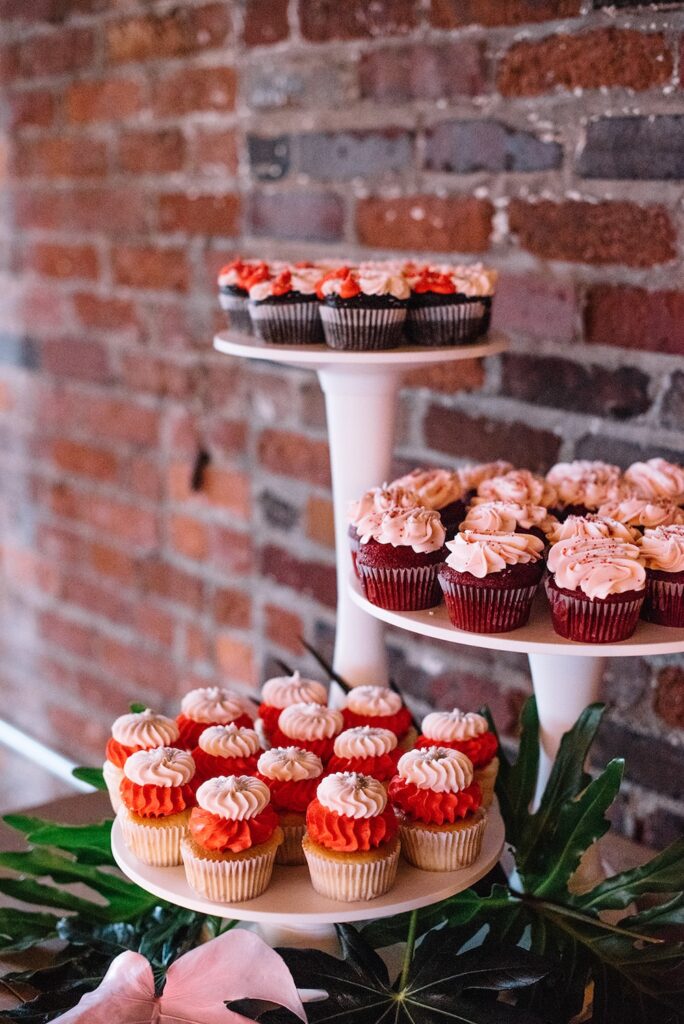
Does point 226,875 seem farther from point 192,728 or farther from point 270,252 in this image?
point 270,252

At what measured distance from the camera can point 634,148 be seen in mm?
1204

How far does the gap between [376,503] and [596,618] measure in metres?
0.22

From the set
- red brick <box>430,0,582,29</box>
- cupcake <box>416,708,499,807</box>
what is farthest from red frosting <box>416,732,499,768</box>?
red brick <box>430,0,582,29</box>

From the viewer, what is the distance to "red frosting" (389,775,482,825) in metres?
0.91

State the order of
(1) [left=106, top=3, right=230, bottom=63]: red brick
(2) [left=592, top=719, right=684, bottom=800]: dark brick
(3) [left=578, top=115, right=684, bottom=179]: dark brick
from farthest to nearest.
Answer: (1) [left=106, top=3, right=230, bottom=63]: red brick → (2) [left=592, top=719, right=684, bottom=800]: dark brick → (3) [left=578, top=115, right=684, bottom=179]: dark brick

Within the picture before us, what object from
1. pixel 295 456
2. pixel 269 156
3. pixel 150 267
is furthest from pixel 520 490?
pixel 150 267

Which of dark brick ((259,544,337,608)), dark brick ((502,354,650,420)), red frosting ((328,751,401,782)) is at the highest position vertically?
dark brick ((502,354,650,420))

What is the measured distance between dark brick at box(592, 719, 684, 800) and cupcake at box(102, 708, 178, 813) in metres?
0.56

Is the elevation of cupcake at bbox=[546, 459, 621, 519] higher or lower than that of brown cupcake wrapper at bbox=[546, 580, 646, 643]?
higher

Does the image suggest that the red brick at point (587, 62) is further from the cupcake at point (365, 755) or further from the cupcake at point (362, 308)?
the cupcake at point (365, 755)

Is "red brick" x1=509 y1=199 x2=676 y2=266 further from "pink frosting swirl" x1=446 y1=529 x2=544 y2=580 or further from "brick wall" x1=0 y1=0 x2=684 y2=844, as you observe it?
"pink frosting swirl" x1=446 y1=529 x2=544 y2=580

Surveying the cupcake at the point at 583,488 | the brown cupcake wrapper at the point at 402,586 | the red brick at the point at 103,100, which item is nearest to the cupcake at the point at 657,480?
the cupcake at the point at 583,488

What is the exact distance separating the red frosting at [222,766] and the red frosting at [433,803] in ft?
0.39

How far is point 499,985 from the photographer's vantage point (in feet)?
2.74
